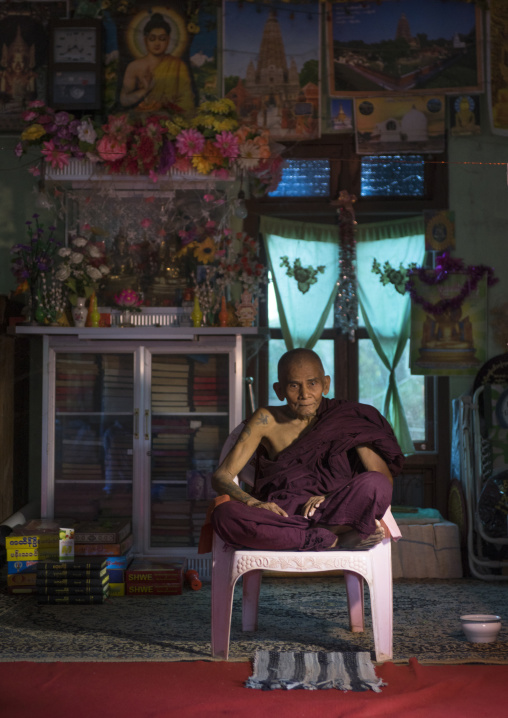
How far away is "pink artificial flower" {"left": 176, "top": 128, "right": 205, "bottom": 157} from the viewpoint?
234 inches

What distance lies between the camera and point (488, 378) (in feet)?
20.5

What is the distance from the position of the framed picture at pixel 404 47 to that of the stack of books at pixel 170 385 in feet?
8.51

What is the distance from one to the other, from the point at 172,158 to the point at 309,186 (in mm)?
1294

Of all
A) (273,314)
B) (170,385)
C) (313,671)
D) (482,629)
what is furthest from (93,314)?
(482,629)

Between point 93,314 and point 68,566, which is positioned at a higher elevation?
point 93,314

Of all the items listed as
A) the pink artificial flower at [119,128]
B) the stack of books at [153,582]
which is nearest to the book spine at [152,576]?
the stack of books at [153,582]

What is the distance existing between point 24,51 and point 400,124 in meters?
3.09

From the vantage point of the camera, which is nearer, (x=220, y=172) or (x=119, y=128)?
(x=119, y=128)

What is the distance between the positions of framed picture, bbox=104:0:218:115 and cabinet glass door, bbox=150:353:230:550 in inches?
86.1

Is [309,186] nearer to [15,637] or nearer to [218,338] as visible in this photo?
[218,338]

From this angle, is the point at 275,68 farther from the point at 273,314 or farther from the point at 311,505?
the point at 311,505

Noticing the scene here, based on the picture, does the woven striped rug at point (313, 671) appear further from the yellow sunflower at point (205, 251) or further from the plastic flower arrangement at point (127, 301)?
the yellow sunflower at point (205, 251)

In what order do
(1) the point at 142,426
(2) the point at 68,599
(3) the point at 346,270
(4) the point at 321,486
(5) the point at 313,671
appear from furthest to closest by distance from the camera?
(3) the point at 346,270
(1) the point at 142,426
(2) the point at 68,599
(4) the point at 321,486
(5) the point at 313,671

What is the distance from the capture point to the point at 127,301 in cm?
613
